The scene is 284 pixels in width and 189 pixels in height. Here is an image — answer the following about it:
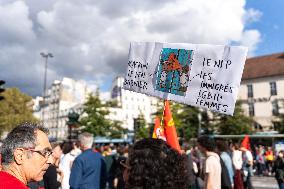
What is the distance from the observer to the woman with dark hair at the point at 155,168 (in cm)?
238

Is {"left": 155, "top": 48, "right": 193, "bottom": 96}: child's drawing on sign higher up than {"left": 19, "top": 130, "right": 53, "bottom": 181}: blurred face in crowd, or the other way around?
{"left": 155, "top": 48, "right": 193, "bottom": 96}: child's drawing on sign

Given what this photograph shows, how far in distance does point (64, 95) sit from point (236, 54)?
119630 mm

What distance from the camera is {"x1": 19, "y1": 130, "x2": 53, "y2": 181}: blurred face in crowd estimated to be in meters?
2.97

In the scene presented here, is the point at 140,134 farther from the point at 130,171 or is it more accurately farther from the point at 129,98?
the point at 129,98

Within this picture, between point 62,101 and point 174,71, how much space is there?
116706 millimetres

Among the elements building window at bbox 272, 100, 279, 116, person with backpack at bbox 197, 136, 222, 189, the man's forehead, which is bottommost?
person with backpack at bbox 197, 136, 222, 189

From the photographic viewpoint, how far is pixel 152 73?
5.48 metres

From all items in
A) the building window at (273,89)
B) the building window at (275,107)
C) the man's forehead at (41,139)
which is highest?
the building window at (273,89)

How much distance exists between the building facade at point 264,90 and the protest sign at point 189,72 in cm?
6120

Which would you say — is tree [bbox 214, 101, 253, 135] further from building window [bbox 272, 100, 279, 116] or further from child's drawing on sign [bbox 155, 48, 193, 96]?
child's drawing on sign [bbox 155, 48, 193, 96]

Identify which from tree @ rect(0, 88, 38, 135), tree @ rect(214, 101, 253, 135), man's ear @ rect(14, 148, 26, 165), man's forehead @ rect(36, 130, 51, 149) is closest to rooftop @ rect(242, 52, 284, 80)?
tree @ rect(214, 101, 253, 135)

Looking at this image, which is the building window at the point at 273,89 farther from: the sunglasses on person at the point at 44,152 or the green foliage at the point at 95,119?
the sunglasses on person at the point at 44,152

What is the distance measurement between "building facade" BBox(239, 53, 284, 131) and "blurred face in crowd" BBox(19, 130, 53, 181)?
63679 millimetres

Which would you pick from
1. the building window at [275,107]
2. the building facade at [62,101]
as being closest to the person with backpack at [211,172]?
the building window at [275,107]
